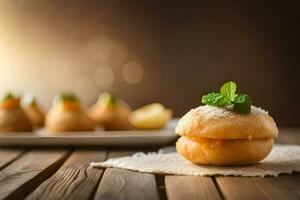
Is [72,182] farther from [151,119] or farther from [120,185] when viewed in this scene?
[151,119]

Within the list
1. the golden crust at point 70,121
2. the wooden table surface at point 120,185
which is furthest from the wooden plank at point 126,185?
the golden crust at point 70,121

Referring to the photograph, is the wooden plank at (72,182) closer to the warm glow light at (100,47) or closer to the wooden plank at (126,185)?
the wooden plank at (126,185)

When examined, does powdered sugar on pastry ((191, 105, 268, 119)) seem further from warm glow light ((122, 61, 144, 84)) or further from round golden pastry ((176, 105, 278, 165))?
warm glow light ((122, 61, 144, 84))

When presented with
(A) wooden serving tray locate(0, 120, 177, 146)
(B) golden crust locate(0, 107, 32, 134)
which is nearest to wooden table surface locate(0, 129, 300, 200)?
(A) wooden serving tray locate(0, 120, 177, 146)

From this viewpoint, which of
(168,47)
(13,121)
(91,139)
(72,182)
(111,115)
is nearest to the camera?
(72,182)

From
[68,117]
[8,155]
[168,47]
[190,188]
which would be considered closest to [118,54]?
[168,47]
